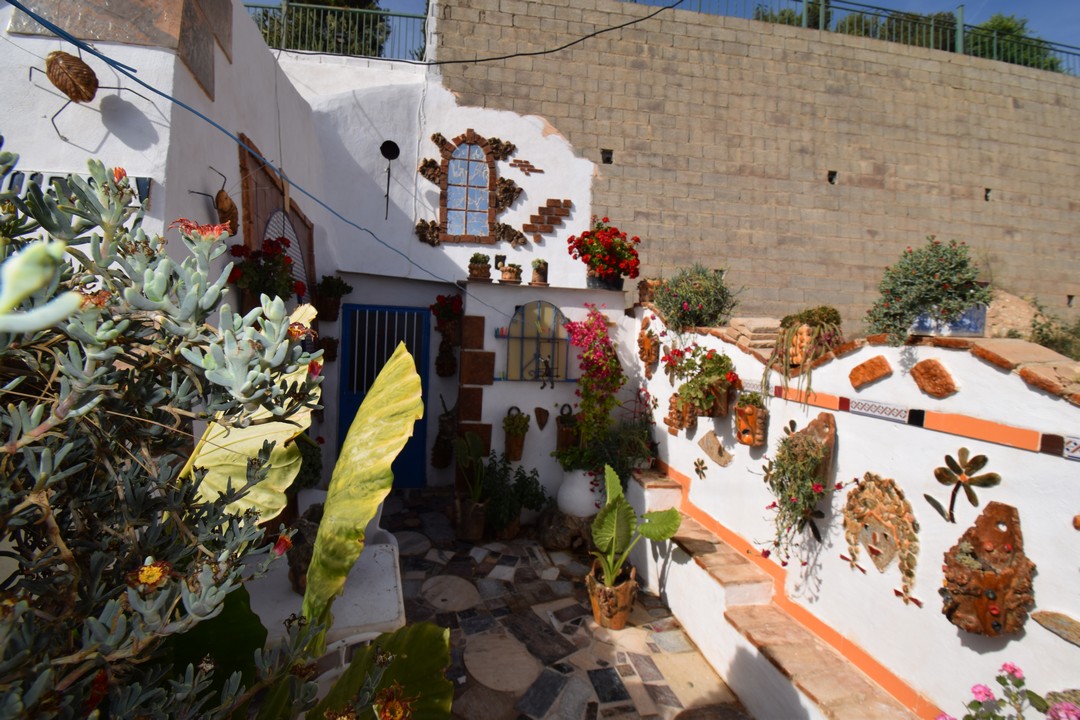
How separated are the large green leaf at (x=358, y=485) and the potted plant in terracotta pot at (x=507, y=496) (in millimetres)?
3989

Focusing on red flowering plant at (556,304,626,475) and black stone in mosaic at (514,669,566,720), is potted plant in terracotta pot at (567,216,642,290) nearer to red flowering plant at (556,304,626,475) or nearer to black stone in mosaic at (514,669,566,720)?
red flowering plant at (556,304,626,475)

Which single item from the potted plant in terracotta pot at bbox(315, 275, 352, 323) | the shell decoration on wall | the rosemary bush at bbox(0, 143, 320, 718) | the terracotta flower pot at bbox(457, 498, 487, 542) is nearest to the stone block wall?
the potted plant in terracotta pot at bbox(315, 275, 352, 323)

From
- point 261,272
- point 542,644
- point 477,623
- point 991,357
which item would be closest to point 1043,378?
point 991,357

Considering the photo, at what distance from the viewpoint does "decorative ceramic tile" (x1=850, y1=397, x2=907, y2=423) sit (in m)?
2.56

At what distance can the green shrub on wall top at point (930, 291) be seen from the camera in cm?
272

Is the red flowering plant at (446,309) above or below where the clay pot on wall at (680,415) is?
above

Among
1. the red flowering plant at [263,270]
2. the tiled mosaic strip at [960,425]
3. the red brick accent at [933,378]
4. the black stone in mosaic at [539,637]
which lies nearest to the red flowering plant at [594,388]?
the black stone in mosaic at [539,637]

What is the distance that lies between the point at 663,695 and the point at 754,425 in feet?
5.75

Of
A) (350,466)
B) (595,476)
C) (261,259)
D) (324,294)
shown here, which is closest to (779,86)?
(595,476)

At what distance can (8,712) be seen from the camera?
64cm

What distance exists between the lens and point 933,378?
2391 mm

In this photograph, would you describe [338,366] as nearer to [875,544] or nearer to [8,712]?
[875,544]

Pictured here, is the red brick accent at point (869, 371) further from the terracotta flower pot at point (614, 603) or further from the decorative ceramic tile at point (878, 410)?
the terracotta flower pot at point (614, 603)

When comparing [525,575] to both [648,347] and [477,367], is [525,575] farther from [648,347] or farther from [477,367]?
[648,347]
